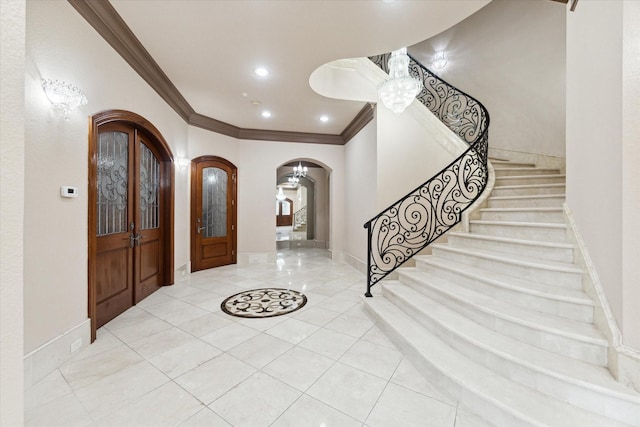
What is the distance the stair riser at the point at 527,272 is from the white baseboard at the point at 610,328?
8 centimetres

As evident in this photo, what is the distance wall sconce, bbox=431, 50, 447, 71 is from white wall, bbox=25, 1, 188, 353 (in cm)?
595

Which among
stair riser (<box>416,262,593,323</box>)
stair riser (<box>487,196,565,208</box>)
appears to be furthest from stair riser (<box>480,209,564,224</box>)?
stair riser (<box>416,262,593,323</box>)

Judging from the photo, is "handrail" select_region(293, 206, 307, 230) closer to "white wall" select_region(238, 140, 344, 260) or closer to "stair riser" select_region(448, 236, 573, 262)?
"white wall" select_region(238, 140, 344, 260)

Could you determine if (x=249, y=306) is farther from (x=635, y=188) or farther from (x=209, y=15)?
(x=635, y=188)

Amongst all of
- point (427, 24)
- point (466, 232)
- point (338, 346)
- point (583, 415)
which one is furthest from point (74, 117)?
point (466, 232)

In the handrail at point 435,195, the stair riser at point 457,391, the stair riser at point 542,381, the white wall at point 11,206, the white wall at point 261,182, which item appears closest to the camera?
the white wall at point 11,206

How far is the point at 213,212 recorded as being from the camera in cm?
552

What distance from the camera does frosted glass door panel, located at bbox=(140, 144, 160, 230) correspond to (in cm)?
363

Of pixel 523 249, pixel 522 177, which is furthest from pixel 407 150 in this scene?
pixel 523 249

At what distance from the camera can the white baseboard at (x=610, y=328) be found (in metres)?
1.36

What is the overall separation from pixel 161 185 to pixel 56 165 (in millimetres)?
2206

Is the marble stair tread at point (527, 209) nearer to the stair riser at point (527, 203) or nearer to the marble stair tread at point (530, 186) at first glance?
the stair riser at point (527, 203)

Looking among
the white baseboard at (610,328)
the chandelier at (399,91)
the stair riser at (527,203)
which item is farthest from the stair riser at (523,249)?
the chandelier at (399,91)

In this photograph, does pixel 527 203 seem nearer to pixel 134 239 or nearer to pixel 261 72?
pixel 261 72
